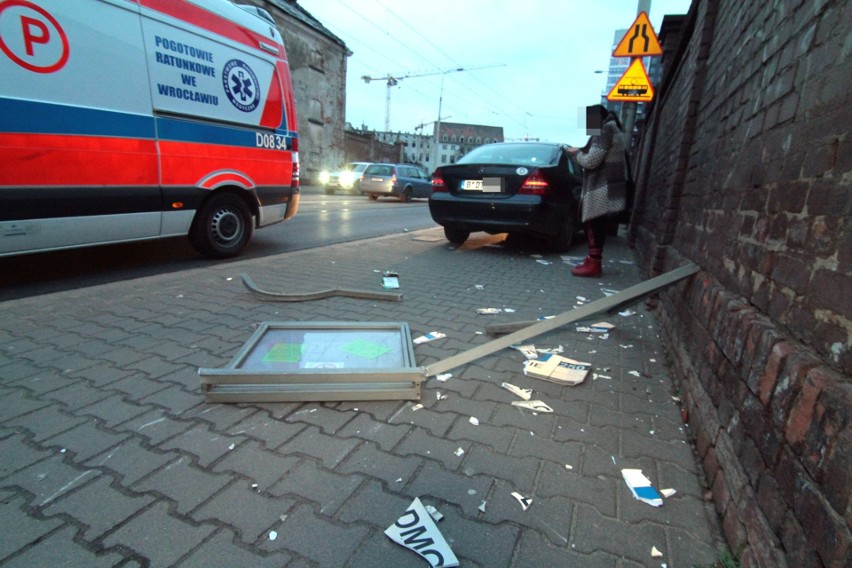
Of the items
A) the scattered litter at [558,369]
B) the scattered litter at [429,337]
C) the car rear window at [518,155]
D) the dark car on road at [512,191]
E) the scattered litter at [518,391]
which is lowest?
the scattered litter at [518,391]

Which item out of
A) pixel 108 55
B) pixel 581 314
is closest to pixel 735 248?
pixel 581 314

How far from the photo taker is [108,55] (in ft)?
12.6

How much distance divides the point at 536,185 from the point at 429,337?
3.46m

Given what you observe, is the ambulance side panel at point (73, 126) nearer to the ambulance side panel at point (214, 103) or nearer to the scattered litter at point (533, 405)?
the ambulance side panel at point (214, 103)

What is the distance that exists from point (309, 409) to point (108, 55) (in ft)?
12.8

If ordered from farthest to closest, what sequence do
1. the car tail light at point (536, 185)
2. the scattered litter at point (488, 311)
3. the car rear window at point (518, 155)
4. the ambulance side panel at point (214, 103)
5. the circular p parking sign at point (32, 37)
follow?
1. the car rear window at point (518, 155)
2. the car tail light at point (536, 185)
3. the ambulance side panel at point (214, 103)
4. the scattered litter at point (488, 311)
5. the circular p parking sign at point (32, 37)

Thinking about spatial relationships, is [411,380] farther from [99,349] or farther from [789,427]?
[99,349]

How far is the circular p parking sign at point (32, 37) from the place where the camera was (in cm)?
322

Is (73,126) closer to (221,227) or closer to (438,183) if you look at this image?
(221,227)

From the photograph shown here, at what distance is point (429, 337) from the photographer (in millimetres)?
3121

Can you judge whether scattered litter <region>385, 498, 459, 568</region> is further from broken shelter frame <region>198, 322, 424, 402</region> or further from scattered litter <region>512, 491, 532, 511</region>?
broken shelter frame <region>198, 322, 424, 402</region>

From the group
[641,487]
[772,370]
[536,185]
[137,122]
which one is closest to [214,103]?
[137,122]

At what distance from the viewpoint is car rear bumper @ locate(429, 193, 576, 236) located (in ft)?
19.1

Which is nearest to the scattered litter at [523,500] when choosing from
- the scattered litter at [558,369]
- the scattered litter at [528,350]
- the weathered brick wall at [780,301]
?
the weathered brick wall at [780,301]
